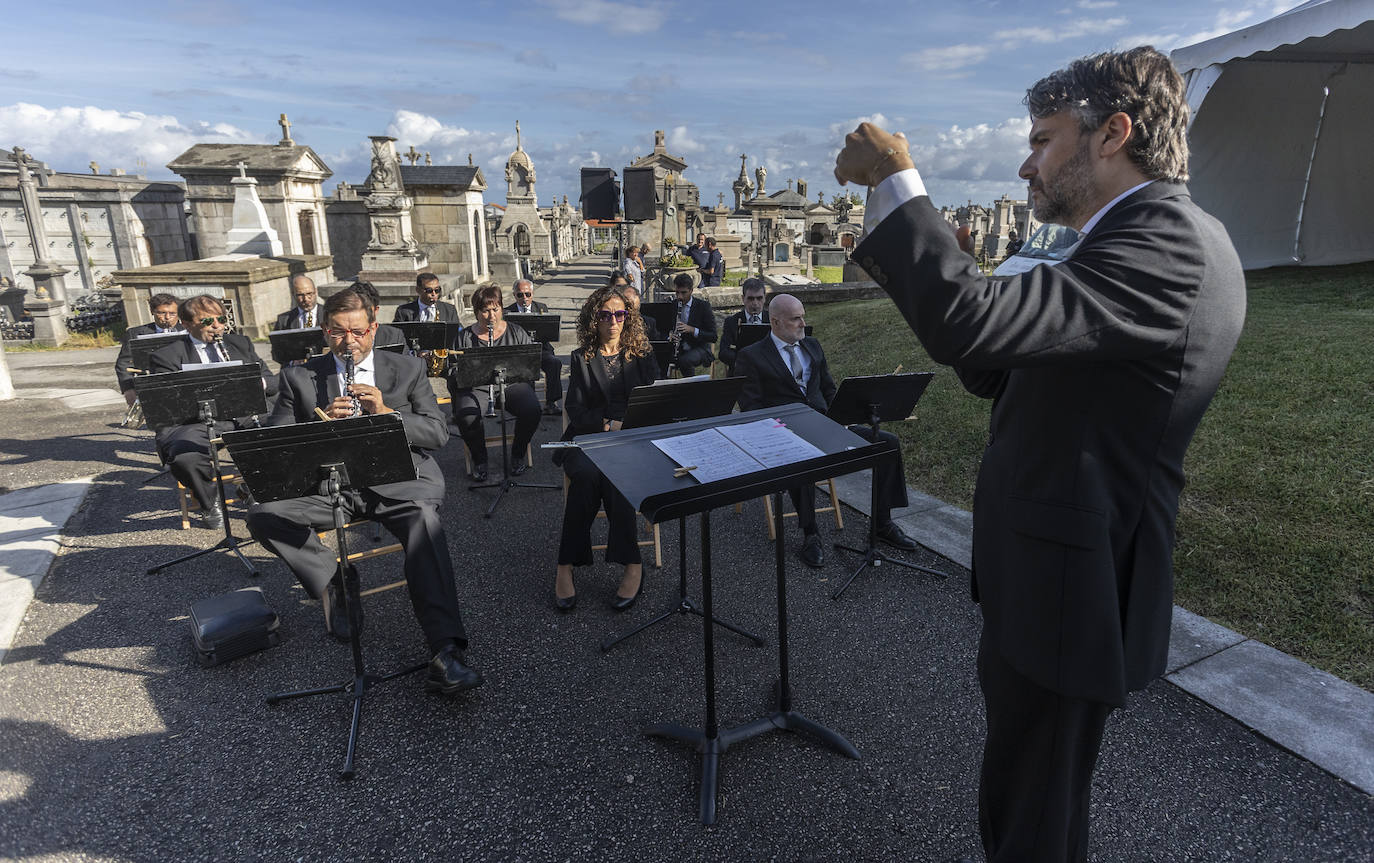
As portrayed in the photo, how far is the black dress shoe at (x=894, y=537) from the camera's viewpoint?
537cm

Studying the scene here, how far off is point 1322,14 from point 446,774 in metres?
10.7

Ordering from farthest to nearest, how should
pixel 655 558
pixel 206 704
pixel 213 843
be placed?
pixel 655 558, pixel 206 704, pixel 213 843

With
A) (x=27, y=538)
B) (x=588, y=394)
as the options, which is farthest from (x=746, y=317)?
(x=27, y=538)

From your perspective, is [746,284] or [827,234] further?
[827,234]

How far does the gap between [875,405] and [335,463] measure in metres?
3.39

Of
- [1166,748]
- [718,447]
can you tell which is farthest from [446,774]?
[1166,748]

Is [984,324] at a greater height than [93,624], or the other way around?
[984,324]

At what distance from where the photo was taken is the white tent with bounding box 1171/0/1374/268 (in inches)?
402

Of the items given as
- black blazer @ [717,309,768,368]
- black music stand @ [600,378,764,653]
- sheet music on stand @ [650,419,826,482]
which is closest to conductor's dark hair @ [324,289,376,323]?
black music stand @ [600,378,764,653]

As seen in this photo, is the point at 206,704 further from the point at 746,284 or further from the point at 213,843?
the point at 746,284

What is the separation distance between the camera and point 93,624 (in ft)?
14.5

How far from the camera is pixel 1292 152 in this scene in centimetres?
1067

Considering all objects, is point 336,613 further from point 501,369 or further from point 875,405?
point 875,405

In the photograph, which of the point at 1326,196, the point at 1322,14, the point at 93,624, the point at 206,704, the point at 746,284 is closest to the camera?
the point at 206,704
